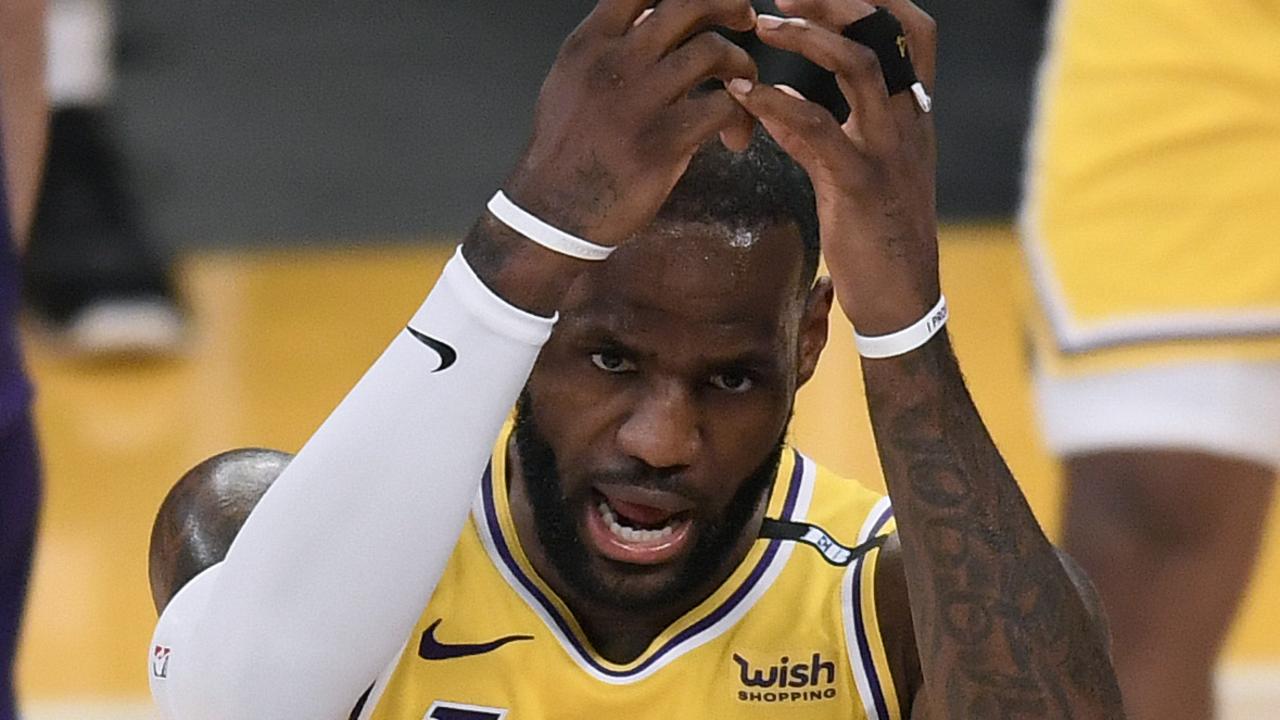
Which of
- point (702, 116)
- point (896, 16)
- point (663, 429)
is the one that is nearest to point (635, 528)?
point (663, 429)

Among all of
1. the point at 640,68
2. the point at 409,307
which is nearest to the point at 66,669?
the point at 409,307

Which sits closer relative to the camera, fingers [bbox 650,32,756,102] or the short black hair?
fingers [bbox 650,32,756,102]

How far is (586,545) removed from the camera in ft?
7.83

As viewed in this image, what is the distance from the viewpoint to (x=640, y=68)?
2062 mm

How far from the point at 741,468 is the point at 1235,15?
4.49 feet

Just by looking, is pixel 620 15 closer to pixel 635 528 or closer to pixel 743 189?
pixel 743 189

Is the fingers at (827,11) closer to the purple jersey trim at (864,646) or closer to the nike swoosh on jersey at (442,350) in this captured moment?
the nike swoosh on jersey at (442,350)

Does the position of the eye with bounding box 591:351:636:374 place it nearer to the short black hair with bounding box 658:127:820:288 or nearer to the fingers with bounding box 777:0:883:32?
the short black hair with bounding box 658:127:820:288

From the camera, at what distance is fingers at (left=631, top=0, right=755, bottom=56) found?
2041mm

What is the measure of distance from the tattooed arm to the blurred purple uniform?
107cm

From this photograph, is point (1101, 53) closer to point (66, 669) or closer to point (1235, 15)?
point (1235, 15)

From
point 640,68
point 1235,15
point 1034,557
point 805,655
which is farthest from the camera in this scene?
point 1235,15

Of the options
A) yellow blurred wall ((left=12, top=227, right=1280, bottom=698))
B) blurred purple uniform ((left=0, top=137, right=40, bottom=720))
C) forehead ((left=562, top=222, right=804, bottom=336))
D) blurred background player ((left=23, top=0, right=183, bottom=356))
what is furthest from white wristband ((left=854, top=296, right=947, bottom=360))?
blurred background player ((left=23, top=0, right=183, bottom=356))

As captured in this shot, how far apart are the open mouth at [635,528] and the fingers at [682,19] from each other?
0.46 meters
